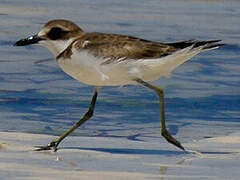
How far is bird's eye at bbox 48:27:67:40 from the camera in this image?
775cm

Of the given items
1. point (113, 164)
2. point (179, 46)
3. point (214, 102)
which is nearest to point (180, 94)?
point (214, 102)

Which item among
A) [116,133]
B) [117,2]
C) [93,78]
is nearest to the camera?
[93,78]

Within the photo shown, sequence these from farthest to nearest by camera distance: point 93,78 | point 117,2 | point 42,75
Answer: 1. point 117,2
2. point 42,75
3. point 93,78

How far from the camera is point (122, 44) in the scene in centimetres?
766

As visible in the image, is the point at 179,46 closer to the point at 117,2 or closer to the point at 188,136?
the point at 188,136

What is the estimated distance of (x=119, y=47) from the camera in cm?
762

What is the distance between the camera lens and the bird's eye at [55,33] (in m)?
7.75

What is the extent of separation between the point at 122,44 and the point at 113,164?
1.21 metres

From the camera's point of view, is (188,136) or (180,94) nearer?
(188,136)

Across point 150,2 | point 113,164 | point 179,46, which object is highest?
point 179,46

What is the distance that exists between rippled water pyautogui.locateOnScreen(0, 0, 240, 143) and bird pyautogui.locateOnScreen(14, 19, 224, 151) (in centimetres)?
71

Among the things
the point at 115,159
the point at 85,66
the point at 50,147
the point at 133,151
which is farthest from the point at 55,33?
the point at 115,159

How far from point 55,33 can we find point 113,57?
20.5 inches

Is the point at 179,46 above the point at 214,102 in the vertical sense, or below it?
above
